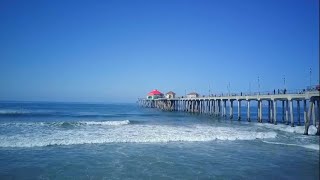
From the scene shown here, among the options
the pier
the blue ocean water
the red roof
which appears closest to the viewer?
the blue ocean water

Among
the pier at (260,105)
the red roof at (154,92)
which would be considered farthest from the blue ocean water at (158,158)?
the red roof at (154,92)

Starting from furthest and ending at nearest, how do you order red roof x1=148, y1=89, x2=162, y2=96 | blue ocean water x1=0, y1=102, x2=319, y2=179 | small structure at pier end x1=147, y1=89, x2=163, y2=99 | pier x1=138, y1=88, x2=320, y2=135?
red roof x1=148, y1=89, x2=162, y2=96
small structure at pier end x1=147, y1=89, x2=163, y2=99
pier x1=138, y1=88, x2=320, y2=135
blue ocean water x1=0, y1=102, x2=319, y2=179

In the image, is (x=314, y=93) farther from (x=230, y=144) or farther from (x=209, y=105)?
(x=209, y=105)

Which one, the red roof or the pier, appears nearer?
the pier

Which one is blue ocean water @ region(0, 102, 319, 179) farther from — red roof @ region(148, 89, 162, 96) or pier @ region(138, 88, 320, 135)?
red roof @ region(148, 89, 162, 96)

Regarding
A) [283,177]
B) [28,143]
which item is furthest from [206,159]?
[28,143]

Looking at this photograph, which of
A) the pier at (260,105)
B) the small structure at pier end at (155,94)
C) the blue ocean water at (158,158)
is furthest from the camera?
the small structure at pier end at (155,94)

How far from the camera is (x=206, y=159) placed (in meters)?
14.2

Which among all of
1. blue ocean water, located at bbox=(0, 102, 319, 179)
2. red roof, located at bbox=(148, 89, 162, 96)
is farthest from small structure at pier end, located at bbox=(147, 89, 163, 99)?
blue ocean water, located at bbox=(0, 102, 319, 179)

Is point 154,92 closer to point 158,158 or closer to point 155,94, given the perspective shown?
point 155,94

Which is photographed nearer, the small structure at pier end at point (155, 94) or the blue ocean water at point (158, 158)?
the blue ocean water at point (158, 158)

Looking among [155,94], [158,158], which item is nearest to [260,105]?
[158,158]

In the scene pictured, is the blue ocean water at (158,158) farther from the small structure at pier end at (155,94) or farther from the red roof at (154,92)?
the red roof at (154,92)

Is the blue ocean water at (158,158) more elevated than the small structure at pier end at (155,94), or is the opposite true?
the small structure at pier end at (155,94)
